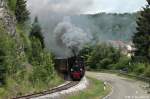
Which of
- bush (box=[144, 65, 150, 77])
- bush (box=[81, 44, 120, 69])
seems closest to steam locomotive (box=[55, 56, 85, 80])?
bush (box=[144, 65, 150, 77])

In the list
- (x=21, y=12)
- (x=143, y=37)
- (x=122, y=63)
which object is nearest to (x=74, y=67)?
(x=21, y=12)

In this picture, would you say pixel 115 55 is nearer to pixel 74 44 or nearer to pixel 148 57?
pixel 148 57

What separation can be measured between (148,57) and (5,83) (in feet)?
157

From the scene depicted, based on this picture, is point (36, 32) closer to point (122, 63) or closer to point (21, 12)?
point (21, 12)

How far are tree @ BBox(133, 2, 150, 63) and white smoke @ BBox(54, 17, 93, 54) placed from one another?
69.2ft

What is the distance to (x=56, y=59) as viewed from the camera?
5709 cm

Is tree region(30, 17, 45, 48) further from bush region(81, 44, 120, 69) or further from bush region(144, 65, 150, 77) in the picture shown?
bush region(81, 44, 120, 69)

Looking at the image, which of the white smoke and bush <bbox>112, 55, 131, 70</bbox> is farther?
bush <bbox>112, 55, 131, 70</bbox>

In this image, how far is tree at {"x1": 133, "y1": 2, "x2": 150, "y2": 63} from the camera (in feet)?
259

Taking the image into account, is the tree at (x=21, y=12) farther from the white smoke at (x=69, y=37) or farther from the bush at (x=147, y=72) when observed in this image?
the bush at (x=147, y=72)

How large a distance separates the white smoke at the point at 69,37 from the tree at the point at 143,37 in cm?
2110

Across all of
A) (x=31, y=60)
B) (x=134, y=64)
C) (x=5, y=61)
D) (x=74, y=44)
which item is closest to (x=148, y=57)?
(x=134, y=64)

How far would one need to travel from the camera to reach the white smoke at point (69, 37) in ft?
188

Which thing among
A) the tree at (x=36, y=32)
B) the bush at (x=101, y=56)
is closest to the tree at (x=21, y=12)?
the tree at (x=36, y=32)
